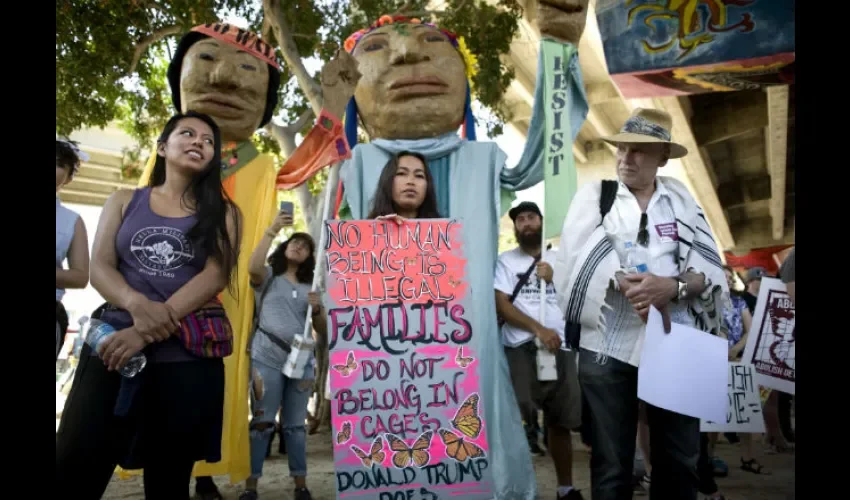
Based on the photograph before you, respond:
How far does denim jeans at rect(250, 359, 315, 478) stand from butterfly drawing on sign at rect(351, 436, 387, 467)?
1.24m

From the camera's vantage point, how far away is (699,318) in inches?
121

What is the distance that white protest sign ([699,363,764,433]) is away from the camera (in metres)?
4.45

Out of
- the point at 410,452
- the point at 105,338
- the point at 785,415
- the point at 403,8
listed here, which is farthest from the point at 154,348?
the point at 785,415

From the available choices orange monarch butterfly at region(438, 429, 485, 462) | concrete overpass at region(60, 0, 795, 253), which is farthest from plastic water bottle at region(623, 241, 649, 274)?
concrete overpass at region(60, 0, 795, 253)

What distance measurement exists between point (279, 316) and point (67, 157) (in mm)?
1745

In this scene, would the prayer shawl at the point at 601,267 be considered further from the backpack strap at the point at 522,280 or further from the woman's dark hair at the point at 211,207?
the backpack strap at the point at 522,280

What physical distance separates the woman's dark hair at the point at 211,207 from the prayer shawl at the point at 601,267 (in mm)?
1360
